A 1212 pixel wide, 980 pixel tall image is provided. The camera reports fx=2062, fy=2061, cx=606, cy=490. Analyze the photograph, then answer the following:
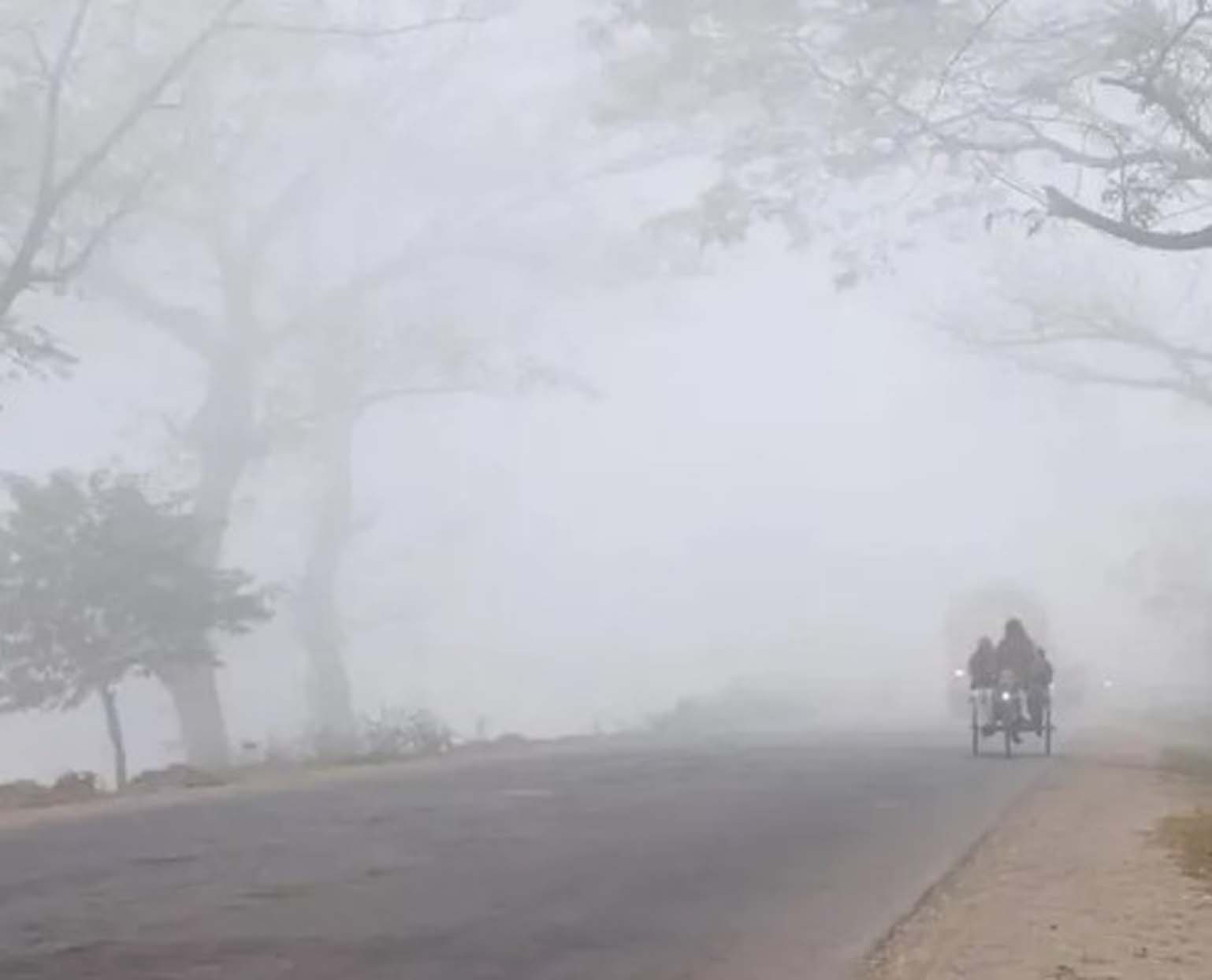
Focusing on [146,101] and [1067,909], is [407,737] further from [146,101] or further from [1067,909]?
[1067,909]

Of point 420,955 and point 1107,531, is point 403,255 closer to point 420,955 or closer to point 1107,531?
point 420,955

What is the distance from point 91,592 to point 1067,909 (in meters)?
17.9

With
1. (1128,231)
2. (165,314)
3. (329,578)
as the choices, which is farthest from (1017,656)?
(329,578)

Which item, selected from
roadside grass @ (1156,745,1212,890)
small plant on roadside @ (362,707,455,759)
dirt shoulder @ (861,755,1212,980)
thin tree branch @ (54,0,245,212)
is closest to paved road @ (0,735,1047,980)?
dirt shoulder @ (861,755,1212,980)

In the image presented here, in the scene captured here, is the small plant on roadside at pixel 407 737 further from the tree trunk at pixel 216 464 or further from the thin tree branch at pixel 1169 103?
the thin tree branch at pixel 1169 103

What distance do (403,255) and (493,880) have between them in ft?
103

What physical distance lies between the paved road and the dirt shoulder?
0.29 m

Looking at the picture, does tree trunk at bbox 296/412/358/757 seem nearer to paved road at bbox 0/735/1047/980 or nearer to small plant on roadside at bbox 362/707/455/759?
small plant on roadside at bbox 362/707/455/759

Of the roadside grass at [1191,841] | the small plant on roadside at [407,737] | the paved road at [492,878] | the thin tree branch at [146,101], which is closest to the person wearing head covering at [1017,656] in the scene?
the paved road at [492,878]

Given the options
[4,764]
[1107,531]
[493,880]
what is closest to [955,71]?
[493,880]

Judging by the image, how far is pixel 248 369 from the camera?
4006cm

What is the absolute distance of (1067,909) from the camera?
11297 mm

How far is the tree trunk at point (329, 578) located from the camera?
43906 millimetres

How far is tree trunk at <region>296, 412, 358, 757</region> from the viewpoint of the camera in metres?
43.9
